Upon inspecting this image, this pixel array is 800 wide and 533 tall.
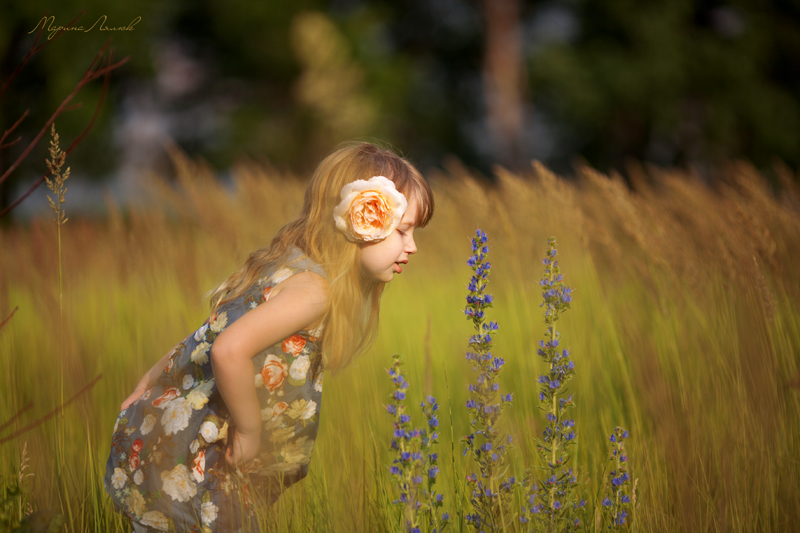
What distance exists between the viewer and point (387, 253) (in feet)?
4.61

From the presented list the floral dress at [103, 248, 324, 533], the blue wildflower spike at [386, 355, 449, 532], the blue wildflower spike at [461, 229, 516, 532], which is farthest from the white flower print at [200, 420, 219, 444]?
the blue wildflower spike at [461, 229, 516, 532]

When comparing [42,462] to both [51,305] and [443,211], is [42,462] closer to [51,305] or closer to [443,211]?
[51,305]

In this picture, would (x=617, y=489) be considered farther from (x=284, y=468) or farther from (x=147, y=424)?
(x=147, y=424)

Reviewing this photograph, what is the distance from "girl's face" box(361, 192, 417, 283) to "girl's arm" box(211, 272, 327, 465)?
0.14 meters

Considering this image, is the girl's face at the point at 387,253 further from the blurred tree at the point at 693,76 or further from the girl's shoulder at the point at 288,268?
the blurred tree at the point at 693,76

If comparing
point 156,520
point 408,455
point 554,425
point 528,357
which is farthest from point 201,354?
point 528,357

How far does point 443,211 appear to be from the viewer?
4223 millimetres

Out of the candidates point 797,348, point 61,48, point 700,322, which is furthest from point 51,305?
point 61,48

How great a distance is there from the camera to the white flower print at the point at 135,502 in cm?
134

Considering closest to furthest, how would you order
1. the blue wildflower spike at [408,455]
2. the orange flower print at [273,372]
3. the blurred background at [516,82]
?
the blue wildflower spike at [408,455] < the orange flower print at [273,372] < the blurred background at [516,82]

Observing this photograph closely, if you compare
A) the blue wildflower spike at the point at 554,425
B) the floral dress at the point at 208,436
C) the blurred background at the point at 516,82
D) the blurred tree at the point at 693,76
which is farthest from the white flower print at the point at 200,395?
the blurred tree at the point at 693,76

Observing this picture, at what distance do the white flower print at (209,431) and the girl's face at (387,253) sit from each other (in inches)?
19.5

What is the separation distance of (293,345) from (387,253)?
1.05ft

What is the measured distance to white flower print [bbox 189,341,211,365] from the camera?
1.42 metres
